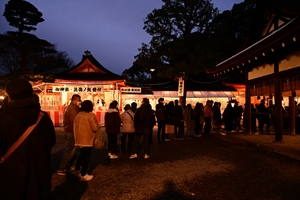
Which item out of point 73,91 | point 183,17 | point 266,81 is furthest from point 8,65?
point 266,81

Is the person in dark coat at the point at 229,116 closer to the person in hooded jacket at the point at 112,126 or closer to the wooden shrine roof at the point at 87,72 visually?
the person in hooded jacket at the point at 112,126

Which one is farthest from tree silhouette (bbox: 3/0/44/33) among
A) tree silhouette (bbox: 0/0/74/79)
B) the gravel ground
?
the gravel ground

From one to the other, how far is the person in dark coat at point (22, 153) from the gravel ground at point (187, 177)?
1.97m

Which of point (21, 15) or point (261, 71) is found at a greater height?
point (21, 15)

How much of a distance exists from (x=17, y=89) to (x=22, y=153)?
0.65 metres

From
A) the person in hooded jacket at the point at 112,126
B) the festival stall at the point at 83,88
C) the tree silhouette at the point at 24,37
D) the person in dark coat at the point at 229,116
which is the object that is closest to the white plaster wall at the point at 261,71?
the person in dark coat at the point at 229,116

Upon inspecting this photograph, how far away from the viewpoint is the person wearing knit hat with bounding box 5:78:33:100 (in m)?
2.37

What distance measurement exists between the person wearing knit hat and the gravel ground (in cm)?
242

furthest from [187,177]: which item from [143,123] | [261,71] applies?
[261,71]

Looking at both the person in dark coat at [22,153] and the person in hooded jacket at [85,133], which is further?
the person in hooded jacket at [85,133]

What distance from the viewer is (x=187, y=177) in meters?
5.21

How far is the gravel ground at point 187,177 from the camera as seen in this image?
4.24 meters

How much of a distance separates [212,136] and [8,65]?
26.4 meters

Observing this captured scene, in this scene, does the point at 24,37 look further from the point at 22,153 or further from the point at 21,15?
the point at 22,153
